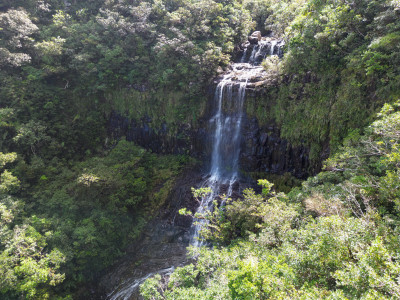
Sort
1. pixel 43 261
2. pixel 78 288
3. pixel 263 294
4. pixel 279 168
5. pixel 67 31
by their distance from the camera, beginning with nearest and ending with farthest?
pixel 263 294 < pixel 43 261 < pixel 78 288 < pixel 279 168 < pixel 67 31

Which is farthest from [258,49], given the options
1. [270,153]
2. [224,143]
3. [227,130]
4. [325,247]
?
[325,247]

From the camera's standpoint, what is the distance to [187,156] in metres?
18.1

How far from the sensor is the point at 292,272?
4.93m

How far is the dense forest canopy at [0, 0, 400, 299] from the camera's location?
210 inches

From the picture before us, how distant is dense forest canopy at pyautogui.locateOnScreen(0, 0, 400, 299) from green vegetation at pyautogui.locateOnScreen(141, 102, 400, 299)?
0.13ft

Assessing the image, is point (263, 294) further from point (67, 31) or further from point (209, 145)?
point (67, 31)

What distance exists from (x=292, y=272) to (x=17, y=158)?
17.9 m

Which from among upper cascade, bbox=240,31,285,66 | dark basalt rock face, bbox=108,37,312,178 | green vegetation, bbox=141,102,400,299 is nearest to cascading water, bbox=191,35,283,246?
dark basalt rock face, bbox=108,37,312,178

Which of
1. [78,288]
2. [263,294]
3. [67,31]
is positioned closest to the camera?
[263,294]

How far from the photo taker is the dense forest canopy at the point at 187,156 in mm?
5328

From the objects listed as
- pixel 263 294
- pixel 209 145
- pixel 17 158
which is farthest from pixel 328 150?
pixel 17 158

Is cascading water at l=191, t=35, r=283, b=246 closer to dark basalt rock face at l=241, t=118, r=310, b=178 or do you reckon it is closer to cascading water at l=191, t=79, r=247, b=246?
cascading water at l=191, t=79, r=247, b=246

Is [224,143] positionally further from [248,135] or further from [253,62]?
[253,62]

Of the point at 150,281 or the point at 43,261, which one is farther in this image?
the point at 43,261
